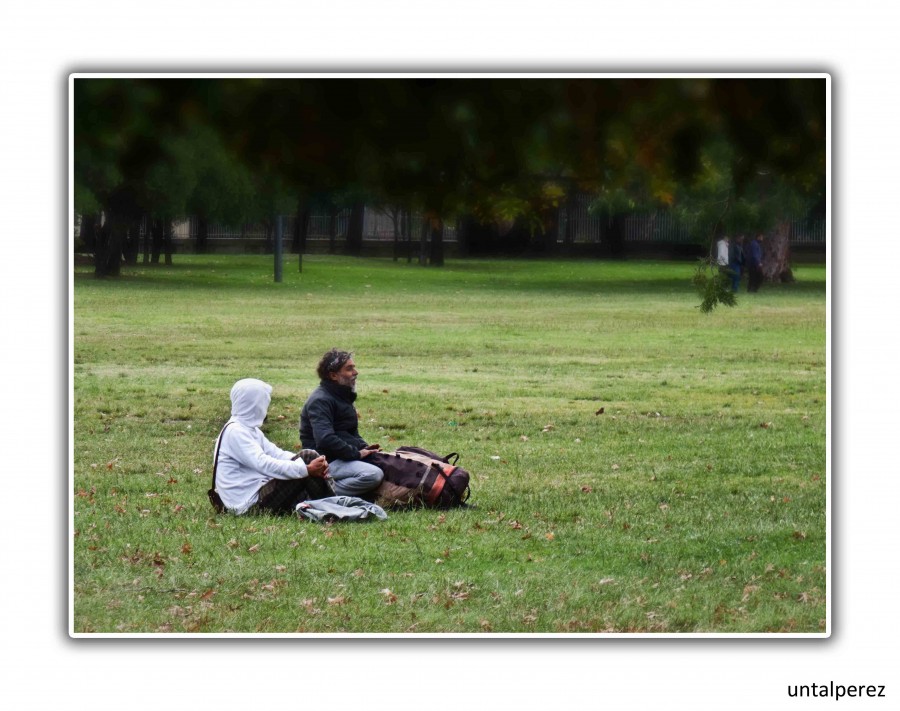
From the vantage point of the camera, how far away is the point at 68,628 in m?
7.38

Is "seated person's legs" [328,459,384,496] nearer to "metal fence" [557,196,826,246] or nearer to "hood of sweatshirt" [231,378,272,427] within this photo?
"hood of sweatshirt" [231,378,272,427]

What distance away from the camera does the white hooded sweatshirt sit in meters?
8.72

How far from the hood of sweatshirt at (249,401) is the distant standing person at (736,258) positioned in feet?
9.65

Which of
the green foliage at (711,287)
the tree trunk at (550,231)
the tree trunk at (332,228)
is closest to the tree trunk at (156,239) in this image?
the tree trunk at (332,228)

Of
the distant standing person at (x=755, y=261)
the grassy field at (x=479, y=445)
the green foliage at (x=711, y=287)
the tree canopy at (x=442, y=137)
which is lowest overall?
the grassy field at (x=479, y=445)

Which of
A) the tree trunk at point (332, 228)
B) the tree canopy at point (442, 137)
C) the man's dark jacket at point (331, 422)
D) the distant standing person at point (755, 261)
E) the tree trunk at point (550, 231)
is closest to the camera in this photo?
the tree canopy at point (442, 137)

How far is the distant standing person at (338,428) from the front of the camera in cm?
906

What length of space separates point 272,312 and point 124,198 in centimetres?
601

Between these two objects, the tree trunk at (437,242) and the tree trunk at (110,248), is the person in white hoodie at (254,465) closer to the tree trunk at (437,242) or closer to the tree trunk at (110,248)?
the tree trunk at (110,248)

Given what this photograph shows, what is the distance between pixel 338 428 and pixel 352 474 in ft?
0.88

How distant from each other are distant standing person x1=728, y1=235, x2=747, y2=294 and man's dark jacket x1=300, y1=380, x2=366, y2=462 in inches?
96.5

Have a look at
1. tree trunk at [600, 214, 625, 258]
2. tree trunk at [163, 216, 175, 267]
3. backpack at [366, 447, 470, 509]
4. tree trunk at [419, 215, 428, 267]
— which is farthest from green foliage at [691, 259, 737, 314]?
tree trunk at [163, 216, 175, 267]

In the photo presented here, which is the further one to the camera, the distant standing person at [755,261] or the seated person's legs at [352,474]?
the distant standing person at [755,261]
